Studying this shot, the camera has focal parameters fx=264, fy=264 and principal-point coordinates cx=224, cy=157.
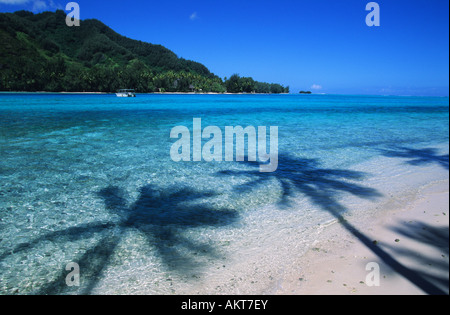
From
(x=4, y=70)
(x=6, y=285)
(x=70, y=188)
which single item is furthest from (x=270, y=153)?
(x=4, y=70)

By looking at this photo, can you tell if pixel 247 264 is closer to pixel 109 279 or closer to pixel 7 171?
pixel 109 279

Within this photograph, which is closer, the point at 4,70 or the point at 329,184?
the point at 329,184

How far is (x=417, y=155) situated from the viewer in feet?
42.6

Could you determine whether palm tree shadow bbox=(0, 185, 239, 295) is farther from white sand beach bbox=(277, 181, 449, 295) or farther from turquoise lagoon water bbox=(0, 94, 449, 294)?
white sand beach bbox=(277, 181, 449, 295)

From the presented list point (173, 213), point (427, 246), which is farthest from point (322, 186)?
point (173, 213)

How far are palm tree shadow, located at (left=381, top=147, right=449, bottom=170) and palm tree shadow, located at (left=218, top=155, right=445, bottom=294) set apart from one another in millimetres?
3901

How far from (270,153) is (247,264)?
32.5 ft

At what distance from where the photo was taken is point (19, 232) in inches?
222

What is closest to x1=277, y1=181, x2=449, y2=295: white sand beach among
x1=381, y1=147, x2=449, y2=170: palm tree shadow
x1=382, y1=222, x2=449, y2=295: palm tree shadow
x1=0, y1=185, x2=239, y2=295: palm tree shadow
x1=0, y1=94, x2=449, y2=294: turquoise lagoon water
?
A: x1=382, y1=222, x2=449, y2=295: palm tree shadow

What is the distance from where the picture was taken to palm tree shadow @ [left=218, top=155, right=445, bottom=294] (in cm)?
439

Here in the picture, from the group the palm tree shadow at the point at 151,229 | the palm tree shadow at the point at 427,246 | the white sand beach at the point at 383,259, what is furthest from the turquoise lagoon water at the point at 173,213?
the palm tree shadow at the point at 427,246

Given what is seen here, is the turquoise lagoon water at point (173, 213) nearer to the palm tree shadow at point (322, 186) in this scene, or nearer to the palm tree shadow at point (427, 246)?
the palm tree shadow at point (322, 186)

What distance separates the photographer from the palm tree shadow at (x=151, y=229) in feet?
14.2

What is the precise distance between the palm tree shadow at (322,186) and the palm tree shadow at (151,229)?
1.95 m
